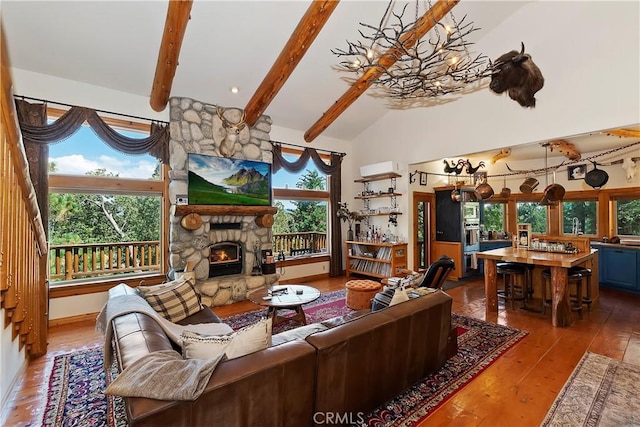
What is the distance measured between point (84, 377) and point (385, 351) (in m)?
2.73

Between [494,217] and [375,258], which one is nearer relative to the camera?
[375,258]

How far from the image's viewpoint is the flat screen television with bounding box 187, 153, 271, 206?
475 cm

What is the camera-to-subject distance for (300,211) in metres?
6.54

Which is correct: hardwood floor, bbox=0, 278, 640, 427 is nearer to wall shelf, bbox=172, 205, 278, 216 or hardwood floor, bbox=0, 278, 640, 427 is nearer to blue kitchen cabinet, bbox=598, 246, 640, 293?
blue kitchen cabinet, bbox=598, 246, 640, 293

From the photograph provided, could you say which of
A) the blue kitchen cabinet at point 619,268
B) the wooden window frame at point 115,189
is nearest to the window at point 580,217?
the blue kitchen cabinet at point 619,268

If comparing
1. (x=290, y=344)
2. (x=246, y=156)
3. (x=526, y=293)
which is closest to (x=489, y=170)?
(x=526, y=293)

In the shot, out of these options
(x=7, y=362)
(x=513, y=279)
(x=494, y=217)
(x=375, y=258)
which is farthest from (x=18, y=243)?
(x=494, y=217)

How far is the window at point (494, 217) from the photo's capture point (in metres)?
7.60

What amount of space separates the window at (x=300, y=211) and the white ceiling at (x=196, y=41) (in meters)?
1.86

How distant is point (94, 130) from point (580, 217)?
936 cm

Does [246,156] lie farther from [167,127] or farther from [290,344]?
[290,344]

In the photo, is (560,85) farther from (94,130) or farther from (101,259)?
(101,259)

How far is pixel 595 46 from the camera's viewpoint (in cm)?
380

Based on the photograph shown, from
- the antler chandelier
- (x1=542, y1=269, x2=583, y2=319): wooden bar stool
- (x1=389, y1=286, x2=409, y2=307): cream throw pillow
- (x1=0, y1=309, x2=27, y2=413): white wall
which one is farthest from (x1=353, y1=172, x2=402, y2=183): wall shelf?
(x1=0, y1=309, x2=27, y2=413): white wall
